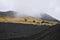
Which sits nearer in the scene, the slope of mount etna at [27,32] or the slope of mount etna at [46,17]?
the slope of mount etna at [27,32]

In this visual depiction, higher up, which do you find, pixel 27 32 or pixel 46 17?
pixel 46 17

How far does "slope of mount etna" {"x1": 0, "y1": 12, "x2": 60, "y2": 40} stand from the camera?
3.34m

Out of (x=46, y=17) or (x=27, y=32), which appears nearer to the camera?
(x=27, y=32)

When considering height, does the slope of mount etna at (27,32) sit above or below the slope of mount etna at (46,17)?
below

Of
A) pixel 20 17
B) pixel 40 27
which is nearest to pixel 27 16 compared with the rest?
pixel 20 17

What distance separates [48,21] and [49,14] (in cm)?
47

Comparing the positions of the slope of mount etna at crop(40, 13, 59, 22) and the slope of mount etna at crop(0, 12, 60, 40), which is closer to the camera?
the slope of mount etna at crop(0, 12, 60, 40)

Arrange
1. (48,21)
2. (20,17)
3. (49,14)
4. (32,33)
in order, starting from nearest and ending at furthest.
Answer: (32,33) → (20,17) → (48,21) → (49,14)

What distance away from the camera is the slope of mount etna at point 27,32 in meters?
3.34

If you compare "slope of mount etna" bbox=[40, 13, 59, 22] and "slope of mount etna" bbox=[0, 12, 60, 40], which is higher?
"slope of mount etna" bbox=[40, 13, 59, 22]

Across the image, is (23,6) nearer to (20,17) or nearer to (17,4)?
(17,4)

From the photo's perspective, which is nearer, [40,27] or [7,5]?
[40,27]

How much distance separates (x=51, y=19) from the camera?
4.37 metres

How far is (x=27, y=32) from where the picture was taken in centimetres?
362
